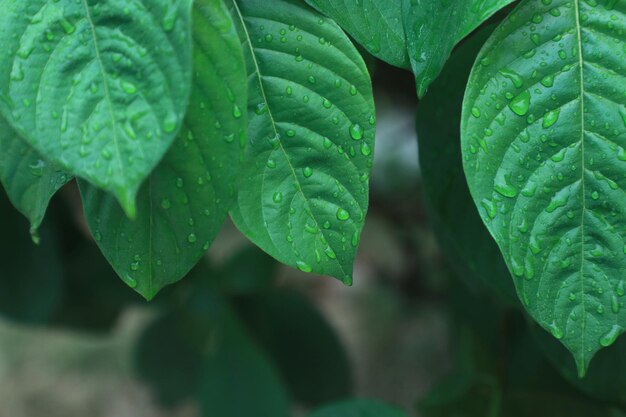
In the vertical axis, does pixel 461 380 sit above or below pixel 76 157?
below

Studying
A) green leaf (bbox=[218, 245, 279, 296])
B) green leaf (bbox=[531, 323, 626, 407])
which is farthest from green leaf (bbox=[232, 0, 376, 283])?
green leaf (bbox=[218, 245, 279, 296])

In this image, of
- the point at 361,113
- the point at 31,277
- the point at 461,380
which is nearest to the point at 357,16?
the point at 361,113

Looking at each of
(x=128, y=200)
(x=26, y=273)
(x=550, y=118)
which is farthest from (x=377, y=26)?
(x=26, y=273)

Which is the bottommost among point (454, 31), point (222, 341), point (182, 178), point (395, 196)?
point (395, 196)

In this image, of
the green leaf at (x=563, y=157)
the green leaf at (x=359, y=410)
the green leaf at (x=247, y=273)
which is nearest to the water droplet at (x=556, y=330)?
the green leaf at (x=563, y=157)

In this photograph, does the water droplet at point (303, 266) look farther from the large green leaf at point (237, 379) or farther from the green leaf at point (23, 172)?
the large green leaf at point (237, 379)

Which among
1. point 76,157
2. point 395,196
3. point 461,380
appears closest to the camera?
point 76,157

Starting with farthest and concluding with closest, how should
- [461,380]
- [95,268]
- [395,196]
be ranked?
[395,196], [95,268], [461,380]

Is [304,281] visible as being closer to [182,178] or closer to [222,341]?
[222,341]

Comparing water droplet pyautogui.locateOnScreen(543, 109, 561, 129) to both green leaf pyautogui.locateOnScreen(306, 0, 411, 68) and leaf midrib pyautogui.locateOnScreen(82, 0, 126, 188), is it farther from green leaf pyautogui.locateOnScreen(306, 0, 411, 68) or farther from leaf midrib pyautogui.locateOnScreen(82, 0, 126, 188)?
leaf midrib pyautogui.locateOnScreen(82, 0, 126, 188)
